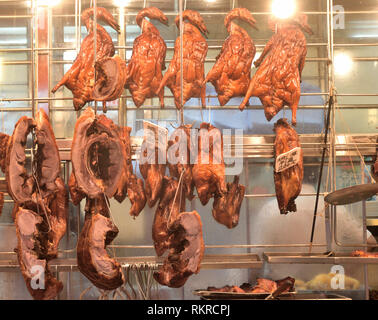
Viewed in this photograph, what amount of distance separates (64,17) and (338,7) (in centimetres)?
241

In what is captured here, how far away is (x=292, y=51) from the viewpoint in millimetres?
4109

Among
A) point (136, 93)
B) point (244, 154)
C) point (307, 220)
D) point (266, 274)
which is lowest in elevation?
point (266, 274)

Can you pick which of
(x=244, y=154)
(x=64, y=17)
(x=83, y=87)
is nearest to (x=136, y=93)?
(x=83, y=87)

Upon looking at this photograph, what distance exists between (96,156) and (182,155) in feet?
2.37

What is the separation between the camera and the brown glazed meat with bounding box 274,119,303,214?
3.94m

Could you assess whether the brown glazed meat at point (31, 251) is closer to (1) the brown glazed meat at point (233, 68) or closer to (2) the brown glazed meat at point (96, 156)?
(2) the brown glazed meat at point (96, 156)

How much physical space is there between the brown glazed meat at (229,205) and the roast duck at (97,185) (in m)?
0.85

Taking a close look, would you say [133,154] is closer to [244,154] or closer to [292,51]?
[244,154]

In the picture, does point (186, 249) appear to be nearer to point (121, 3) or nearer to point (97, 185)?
point (97, 185)

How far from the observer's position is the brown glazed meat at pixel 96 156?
10.5 ft

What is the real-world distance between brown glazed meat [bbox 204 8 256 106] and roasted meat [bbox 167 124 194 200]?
1.66 ft

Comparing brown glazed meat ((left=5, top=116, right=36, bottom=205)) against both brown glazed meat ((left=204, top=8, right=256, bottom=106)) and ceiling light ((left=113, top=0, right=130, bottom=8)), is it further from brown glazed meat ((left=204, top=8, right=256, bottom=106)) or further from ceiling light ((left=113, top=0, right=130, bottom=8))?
ceiling light ((left=113, top=0, right=130, bottom=8))

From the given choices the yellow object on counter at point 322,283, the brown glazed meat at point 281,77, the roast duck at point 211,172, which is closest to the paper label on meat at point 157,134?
the roast duck at point 211,172

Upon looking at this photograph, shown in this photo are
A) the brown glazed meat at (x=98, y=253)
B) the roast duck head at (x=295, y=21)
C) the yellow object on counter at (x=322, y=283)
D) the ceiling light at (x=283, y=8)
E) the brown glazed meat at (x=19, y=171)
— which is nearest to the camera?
the brown glazed meat at (x=98, y=253)
